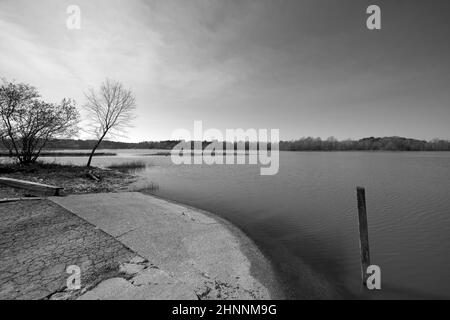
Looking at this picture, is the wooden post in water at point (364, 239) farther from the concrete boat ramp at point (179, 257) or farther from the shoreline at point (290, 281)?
the concrete boat ramp at point (179, 257)

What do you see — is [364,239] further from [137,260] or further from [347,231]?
[137,260]

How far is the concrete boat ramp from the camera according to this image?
10.5ft

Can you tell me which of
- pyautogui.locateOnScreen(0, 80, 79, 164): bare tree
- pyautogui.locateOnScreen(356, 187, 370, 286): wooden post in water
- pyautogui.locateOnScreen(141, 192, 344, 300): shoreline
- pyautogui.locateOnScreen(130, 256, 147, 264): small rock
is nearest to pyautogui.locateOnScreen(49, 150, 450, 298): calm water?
pyautogui.locateOnScreen(141, 192, 344, 300): shoreline

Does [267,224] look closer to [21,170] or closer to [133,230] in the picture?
[133,230]

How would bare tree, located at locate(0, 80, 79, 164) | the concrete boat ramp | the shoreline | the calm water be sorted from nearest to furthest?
the concrete boat ramp
the shoreline
the calm water
bare tree, located at locate(0, 80, 79, 164)

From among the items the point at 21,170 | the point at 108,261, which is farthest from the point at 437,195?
the point at 21,170

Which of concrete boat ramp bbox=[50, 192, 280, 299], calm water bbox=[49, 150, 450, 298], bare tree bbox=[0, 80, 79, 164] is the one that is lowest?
calm water bbox=[49, 150, 450, 298]

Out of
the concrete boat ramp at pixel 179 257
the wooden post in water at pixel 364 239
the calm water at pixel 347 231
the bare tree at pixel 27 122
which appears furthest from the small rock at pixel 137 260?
the bare tree at pixel 27 122

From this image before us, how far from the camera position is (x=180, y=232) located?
573cm

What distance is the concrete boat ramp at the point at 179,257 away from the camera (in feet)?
10.5

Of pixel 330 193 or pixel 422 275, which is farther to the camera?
pixel 330 193

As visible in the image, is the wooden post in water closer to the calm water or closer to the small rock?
the calm water

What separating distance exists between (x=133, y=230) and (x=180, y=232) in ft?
4.60

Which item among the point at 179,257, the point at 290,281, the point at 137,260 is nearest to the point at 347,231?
the point at 290,281
